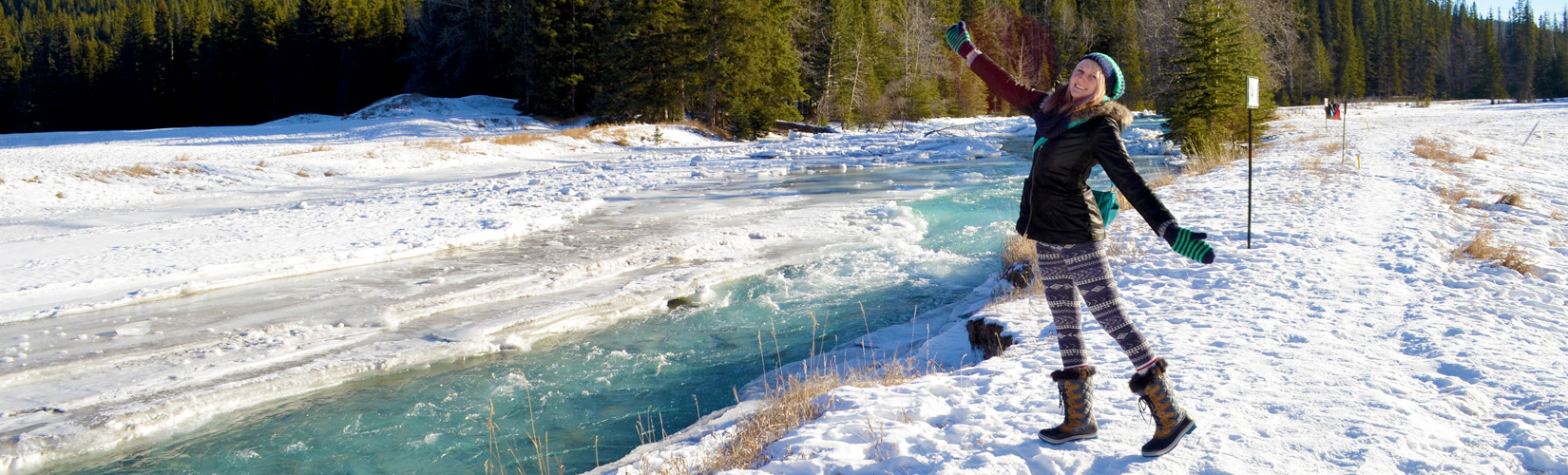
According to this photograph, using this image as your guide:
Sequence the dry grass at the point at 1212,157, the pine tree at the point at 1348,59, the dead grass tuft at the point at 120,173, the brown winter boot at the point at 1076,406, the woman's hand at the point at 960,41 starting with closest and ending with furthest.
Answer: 1. the brown winter boot at the point at 1076,406
2. the woman's hand at the point at 960,41
3. the dead grass tuft at the point at 120,173
4. the dry grass at the point at 1212,157
5. the pine tree at the point at 1348,59

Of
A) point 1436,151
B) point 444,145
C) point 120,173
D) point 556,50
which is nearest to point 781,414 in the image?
point 120,173

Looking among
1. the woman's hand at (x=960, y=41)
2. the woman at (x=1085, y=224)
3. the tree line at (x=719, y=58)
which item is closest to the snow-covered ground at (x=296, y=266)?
the woman's hand at (x=960, y=41)

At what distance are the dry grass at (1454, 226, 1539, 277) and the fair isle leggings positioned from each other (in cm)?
589

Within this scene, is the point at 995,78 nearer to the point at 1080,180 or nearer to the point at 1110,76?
the point at 1110,76

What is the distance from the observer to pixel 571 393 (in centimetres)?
618

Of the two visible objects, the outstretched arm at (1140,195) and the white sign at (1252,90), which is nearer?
the outstretched arm at (1140,195)

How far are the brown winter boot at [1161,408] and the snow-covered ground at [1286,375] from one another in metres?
0.11

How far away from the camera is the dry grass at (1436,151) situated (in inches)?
694

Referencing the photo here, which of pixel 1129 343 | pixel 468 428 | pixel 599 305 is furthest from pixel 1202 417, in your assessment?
pixel 599 305

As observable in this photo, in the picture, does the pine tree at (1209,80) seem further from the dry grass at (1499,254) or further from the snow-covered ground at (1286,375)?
the dry grass at (1499,254)

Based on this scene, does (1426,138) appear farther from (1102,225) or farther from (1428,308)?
(1102,225)

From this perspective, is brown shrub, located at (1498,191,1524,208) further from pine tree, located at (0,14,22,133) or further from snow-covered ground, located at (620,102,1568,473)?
pine tree, located at (0,14,22,133)

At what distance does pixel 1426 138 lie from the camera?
2384 centimetres

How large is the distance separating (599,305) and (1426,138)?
83.2 feet
